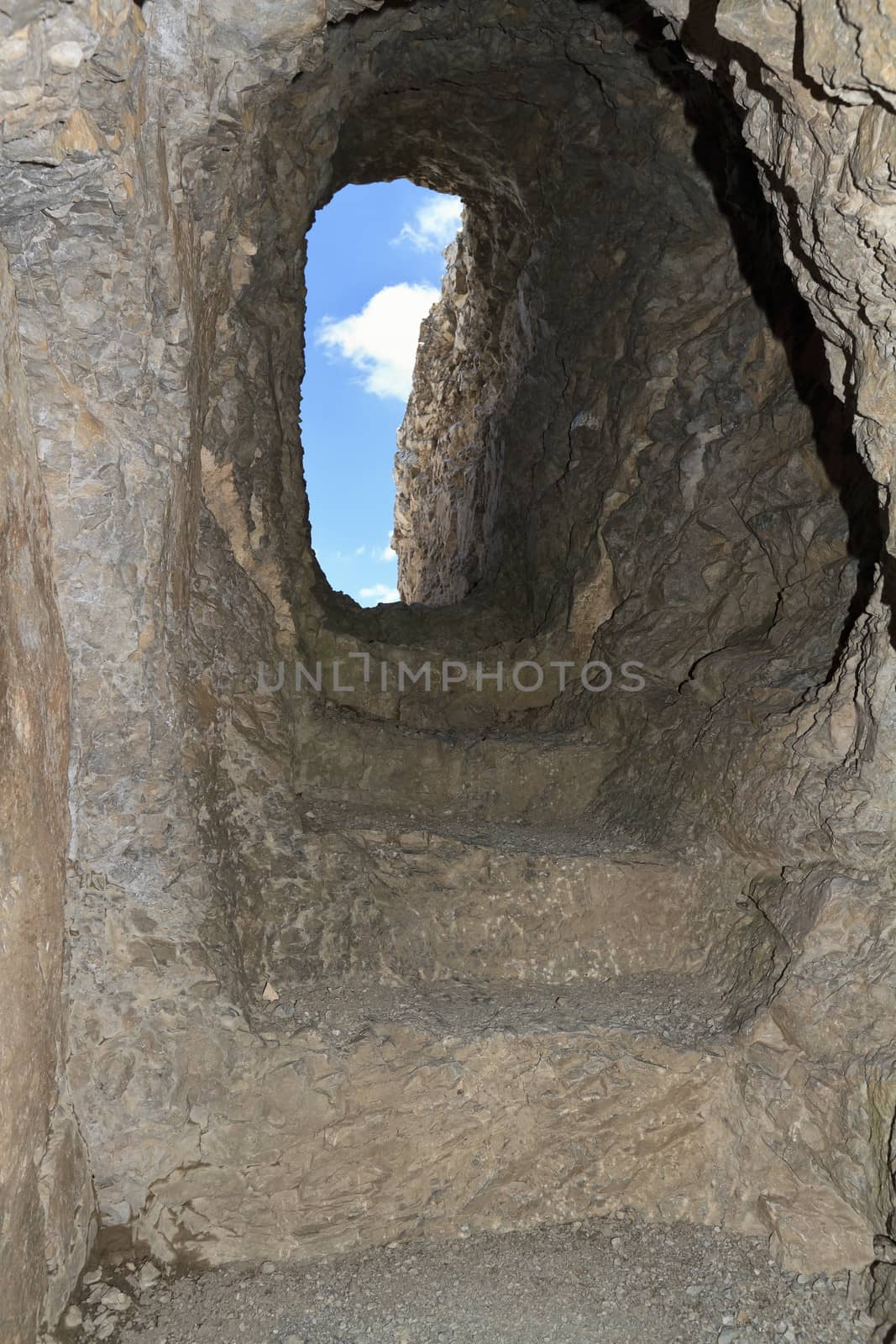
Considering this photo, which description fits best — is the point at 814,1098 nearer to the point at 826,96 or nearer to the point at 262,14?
the point at 826,96

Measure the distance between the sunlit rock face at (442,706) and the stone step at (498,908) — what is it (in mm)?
13

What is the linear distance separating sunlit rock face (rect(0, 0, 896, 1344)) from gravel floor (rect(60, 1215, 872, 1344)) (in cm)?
9

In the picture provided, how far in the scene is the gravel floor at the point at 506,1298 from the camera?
8.43ft

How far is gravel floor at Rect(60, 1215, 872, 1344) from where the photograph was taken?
257 centimetres

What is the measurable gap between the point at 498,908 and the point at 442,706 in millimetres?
1438

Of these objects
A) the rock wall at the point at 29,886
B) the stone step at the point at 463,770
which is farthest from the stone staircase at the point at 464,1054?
the stone step at the point at 463,770

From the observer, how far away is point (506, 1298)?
271 cm

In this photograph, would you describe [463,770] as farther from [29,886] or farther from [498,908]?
[29,886]

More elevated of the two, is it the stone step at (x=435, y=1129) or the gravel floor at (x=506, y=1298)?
the stone step at (x=435, y=1129)

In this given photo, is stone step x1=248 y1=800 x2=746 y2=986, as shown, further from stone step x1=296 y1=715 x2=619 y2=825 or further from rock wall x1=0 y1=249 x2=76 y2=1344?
rock wall x1=0 y1=249 x2=76 y2=1344

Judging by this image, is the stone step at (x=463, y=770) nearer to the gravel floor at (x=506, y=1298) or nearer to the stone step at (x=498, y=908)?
the stone step at (x=498, y=908)

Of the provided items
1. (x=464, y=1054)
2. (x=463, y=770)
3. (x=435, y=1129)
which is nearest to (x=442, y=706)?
(x=463, y=770)

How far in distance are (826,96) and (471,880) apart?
252cm

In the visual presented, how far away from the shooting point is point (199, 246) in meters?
2.77
